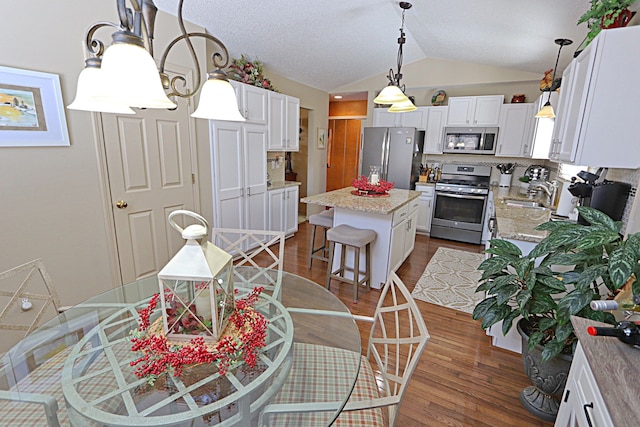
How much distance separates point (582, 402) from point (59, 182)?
3059 millimetres

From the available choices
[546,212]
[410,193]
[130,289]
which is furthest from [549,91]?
[130,289]

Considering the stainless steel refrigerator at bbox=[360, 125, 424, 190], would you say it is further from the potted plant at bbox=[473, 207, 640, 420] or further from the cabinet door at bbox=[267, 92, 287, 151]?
the potted plant at bbox=[473, 207, 640, 420]

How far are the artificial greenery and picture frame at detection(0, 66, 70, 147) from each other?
9.53 ft

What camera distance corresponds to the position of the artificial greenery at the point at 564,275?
3.83 feet

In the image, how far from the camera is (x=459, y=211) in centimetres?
455

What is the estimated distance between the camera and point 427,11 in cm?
312

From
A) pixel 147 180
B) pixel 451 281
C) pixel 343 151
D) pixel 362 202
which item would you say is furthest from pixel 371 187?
pixel 343 151

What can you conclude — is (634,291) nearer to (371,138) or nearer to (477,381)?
(477,381)

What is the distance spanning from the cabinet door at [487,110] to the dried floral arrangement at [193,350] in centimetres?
477

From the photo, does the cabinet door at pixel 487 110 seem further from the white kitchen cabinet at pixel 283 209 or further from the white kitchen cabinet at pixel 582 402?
the white kitchen cabinet at pixel 582 402

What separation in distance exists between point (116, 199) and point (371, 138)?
3.89 meters

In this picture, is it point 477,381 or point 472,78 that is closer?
point 477,381

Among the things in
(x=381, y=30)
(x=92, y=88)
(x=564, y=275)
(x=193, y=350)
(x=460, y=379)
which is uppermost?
(x=381, y=30)

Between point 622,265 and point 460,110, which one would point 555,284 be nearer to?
point 622,265
